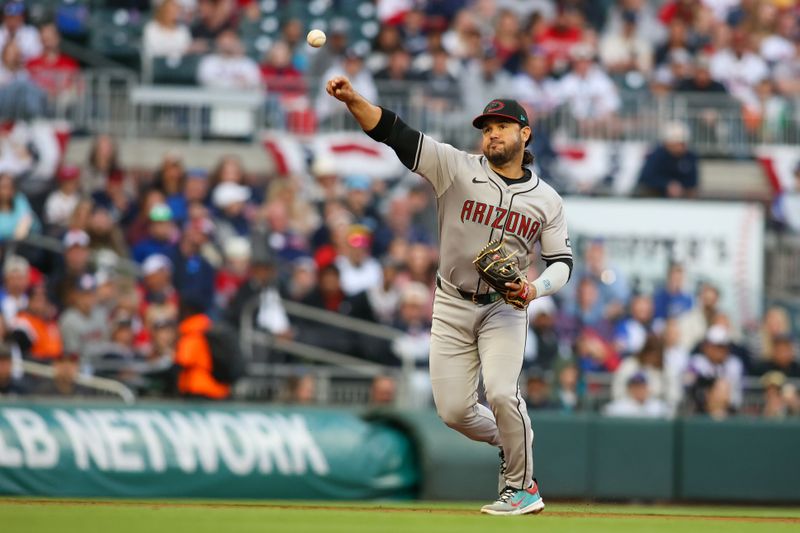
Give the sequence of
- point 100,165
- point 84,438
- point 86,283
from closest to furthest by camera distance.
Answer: point 84,438 → point 86,283 → point 100,165

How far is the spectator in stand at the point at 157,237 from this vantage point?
13867 millimetres

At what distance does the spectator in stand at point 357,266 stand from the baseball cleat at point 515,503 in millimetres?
6031

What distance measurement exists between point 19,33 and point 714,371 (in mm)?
8759

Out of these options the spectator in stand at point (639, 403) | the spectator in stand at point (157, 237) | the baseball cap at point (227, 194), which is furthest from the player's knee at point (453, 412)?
the baseball cap at point (227, 194)

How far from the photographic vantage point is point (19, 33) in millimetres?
16578

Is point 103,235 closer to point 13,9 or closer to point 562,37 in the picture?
point 13,9

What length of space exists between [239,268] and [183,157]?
2945 mm

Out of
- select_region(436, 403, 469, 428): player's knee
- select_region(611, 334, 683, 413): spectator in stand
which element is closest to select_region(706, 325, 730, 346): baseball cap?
select_region(611, 334, 683, 413): spectator in stand

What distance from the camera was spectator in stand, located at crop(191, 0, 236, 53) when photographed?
57.5 ft

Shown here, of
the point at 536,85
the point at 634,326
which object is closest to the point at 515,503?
the point at 634,326

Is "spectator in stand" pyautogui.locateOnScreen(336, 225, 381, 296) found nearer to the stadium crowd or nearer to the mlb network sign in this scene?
the stadium crowd

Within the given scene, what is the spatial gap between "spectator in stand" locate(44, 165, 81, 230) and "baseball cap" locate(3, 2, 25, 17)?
9.30 feet

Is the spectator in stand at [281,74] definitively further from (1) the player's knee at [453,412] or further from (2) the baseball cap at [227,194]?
(1) the player's knee at [453,412]

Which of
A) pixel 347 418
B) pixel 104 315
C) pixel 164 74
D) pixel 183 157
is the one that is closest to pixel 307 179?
pixel 183 157
